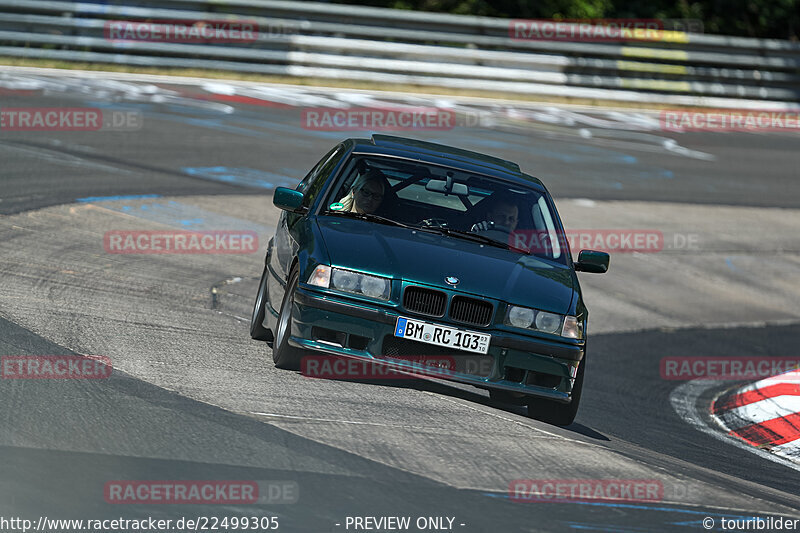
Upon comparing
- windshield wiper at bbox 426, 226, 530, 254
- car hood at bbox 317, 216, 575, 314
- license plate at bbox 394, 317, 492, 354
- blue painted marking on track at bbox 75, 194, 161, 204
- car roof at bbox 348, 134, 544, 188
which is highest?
car roof at bbox 348, 134, 544, 188

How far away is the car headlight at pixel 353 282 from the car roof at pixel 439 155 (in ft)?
5.41

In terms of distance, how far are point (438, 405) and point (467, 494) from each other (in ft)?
5.70

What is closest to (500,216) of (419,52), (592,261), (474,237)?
(474,237)

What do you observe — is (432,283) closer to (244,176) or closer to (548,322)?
(548,322)

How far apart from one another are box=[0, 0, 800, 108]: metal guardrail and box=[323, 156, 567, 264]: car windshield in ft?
45.7

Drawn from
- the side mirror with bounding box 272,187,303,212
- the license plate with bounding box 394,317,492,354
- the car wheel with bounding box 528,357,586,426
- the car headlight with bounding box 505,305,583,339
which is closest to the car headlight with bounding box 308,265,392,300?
the license plate with bounding box 394,317,492,354

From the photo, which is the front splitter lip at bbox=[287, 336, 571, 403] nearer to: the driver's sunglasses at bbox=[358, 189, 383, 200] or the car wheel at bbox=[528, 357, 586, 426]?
the car wheel at bbox=[528, 357, 586, 426]

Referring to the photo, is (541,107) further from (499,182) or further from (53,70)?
(499,182)

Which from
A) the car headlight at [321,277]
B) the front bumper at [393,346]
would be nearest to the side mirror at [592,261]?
the front bumper at [393,346]

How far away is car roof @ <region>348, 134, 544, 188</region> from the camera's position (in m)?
8.74

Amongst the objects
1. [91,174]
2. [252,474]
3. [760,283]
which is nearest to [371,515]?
[252,474]

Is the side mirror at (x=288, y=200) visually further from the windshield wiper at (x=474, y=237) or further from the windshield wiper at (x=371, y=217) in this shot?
the windshield wiper at (x=474, y=237)

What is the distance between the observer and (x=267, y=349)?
27.9 ft

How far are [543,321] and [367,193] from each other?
65.5 inches
